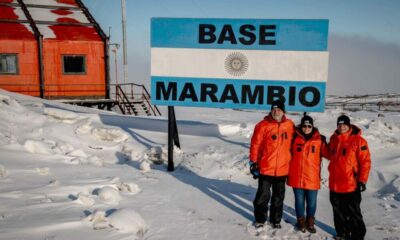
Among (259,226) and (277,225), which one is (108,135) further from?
(277,225)

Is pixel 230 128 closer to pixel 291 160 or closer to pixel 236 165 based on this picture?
pixel 236 165

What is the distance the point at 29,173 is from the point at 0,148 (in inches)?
49.6

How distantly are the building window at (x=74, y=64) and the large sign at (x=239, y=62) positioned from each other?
12.9 meters

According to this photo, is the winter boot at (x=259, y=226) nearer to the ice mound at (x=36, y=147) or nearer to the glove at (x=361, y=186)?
the glove at (x=361, y=186)

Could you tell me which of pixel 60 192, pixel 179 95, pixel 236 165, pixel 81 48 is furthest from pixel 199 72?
pixel 81 48

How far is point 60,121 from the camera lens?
8297mm

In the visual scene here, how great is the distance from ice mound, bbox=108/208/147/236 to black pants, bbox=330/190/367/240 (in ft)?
7.77

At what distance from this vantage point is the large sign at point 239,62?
6176mm

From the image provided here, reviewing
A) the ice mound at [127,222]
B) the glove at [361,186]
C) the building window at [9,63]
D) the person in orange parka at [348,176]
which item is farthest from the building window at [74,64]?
the glove at [361,186]

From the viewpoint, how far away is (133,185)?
4844mm

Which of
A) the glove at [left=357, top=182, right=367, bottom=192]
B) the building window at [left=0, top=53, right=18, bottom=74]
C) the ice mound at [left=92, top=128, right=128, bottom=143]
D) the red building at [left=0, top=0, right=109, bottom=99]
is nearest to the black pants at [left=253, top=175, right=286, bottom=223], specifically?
the glove at [left=357, top=182, right=367, bottom=192]

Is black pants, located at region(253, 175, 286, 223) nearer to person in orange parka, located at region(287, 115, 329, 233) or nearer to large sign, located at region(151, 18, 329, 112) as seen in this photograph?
person in orange parka, located at region(287, 115, 329, 233)

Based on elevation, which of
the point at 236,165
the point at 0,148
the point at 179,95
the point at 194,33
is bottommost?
the point at 236,165

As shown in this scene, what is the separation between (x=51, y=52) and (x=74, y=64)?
1.32 m
